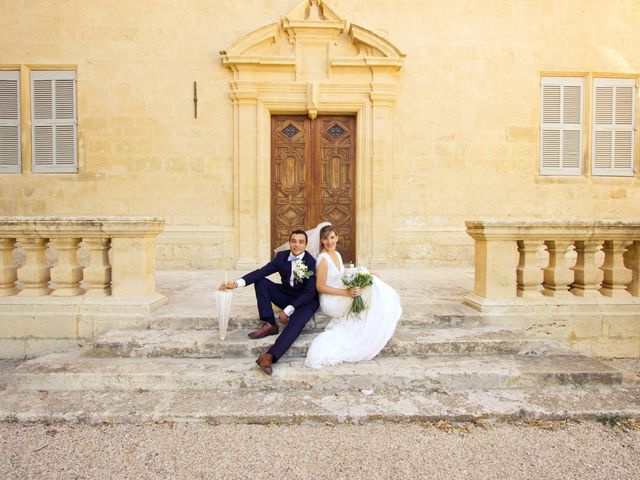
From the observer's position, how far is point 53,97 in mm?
7164

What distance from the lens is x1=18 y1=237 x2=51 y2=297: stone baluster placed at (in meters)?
4.00

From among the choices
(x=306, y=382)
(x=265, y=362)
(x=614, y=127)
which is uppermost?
(x=614, y=127)

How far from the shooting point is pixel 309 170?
730 centimetres

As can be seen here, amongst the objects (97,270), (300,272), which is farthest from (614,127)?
(97,270)

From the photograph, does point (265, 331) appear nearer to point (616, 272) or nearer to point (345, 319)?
point (345, 319)

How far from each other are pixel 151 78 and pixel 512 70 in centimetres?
652

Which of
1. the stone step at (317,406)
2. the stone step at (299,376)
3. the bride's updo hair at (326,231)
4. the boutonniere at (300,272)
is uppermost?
the bride's updo hair at (326,231)

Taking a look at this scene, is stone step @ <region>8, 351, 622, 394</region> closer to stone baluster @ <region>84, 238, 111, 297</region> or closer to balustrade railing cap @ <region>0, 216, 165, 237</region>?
stone baluster @ <region>84, 238, 111, 297</region>

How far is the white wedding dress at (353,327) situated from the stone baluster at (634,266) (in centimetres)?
274

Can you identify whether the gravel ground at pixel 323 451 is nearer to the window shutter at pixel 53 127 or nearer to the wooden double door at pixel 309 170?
the wooden double door at pixel 309 170

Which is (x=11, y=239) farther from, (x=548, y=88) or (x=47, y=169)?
(x=548, y=88)

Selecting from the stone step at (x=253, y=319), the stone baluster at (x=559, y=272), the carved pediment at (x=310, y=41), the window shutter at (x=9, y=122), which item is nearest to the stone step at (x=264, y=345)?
the stone step at (x=253, y=319)

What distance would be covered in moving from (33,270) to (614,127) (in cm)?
942

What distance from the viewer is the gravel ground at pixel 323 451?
2273 mm
